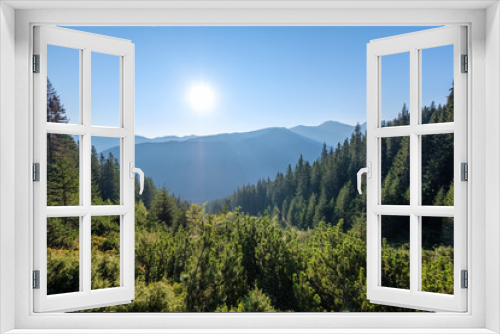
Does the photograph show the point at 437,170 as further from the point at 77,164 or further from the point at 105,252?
the point at 105,252

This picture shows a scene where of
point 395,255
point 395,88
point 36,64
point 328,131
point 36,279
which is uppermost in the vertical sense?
point 395,88

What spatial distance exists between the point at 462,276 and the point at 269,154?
3254mm

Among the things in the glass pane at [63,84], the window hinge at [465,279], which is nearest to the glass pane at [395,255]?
the window hinge at [465,279]

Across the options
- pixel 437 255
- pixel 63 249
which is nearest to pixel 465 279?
pixel 437 255

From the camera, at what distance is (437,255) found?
2812 millimetres

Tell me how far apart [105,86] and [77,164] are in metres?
0.97

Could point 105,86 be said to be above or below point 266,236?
above

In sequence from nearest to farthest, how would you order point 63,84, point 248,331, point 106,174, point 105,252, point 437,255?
point 248,331 → point 63,84 → point 437,255 → point 105,252 → point 106,174

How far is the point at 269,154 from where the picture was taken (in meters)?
5.11

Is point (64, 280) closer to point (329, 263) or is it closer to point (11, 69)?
point (11, 69)

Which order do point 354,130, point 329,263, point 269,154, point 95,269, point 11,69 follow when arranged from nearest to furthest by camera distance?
1. point 11,69
2. point 95,269
3. point 329,263
4. point 354,130
5. point 269,154

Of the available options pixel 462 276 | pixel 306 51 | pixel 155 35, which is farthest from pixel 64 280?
pixel 306 51

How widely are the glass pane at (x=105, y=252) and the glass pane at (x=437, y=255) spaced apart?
7.59 ft

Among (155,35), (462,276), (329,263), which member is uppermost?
(155,35)
